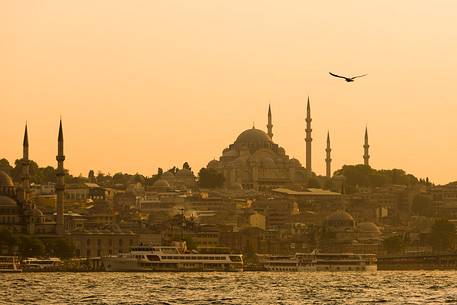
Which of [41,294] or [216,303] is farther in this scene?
[41,294]

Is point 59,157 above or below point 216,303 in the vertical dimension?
above

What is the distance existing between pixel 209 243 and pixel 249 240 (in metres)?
5.59

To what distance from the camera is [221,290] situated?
93.1 meters

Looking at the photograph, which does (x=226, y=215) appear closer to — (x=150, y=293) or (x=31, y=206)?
(x=31, y=206)

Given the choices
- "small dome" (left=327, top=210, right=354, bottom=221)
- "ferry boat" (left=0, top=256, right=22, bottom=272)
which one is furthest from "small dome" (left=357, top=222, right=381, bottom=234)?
"ferry boat" (left=0, top=256, right=22, bottom=272)

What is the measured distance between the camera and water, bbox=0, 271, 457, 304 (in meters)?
81.5

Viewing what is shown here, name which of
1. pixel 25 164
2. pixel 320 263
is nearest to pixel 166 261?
pixel 320 263

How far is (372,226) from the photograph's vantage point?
616 feet

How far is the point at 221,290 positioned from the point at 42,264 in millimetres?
46454

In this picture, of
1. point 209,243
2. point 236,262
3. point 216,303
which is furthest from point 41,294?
point 209,243

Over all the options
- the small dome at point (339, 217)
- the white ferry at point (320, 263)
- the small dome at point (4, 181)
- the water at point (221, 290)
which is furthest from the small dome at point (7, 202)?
the water at point (221, 290)

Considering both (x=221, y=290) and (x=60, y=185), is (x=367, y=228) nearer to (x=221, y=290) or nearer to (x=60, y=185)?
→ (x=60, y=185)

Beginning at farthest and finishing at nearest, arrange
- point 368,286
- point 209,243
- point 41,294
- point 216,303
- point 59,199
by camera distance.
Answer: point 209,243 < point 59,199 < point 368,286 < point 41,294 < point 216,303

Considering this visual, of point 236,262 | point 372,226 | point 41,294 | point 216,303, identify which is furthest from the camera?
point 372,226
